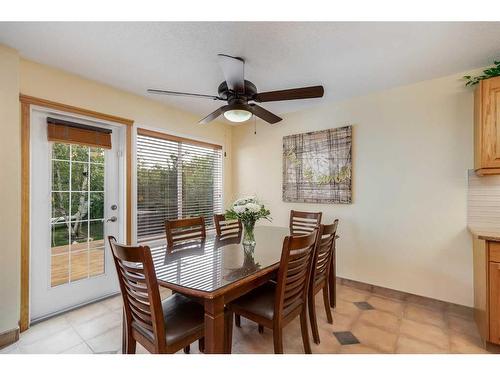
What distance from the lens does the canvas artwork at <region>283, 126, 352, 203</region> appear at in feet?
10.2

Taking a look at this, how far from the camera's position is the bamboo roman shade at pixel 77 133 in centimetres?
238

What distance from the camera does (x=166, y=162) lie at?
135 inches

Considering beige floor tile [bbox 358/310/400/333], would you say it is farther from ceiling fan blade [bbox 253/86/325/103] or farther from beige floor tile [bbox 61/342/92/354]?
beige floor tile [bbox 61/342/92/354]

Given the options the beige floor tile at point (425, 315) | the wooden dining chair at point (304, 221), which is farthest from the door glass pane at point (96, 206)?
the beige floor tile at point (425, 315)

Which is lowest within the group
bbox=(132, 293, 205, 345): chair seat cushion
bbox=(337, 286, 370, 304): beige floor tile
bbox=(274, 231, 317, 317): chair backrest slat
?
bbox=(337, 286, 370, 304): beige floor tile

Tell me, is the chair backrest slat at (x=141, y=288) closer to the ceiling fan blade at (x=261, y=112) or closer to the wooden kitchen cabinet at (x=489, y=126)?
the ceiling fan blade at (x=261, y=112)

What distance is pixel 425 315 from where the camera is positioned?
7.86ft

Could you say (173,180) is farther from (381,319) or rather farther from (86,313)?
(381,319)

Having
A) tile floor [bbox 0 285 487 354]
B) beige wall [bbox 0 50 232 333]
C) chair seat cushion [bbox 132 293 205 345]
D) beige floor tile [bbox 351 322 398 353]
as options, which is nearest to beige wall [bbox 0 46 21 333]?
beige wall [bbox 0 50 232 333]

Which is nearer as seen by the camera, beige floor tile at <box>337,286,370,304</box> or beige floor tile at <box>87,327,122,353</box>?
beige floor tile at <box>87,327,122,353</box>

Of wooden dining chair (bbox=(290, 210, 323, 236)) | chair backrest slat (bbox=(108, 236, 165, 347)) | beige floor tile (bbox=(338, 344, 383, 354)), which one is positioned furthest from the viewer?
wooden dining chair (bbox=(290, 210, 323, 236))

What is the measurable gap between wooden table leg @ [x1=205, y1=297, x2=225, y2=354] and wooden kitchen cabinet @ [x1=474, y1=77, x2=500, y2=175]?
246 centimetres

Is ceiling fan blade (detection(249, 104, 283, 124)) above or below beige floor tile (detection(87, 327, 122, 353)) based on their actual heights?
above
